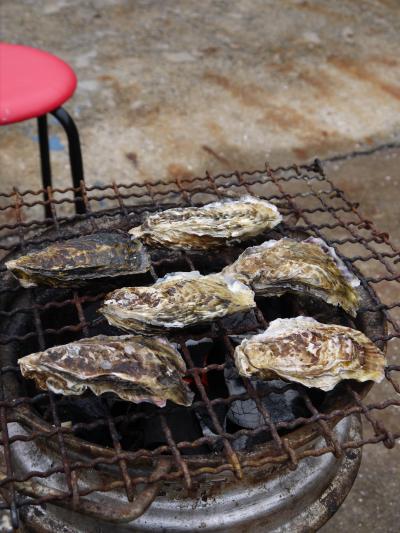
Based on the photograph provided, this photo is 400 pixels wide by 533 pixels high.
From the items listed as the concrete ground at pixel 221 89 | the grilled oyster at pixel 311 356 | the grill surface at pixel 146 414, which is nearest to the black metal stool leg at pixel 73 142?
the grill surface at pixel 146 414

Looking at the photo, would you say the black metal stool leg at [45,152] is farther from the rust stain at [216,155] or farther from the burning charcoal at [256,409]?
the burning charcoal at [256,409]

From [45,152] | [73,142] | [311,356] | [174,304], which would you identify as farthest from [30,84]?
[311,356]

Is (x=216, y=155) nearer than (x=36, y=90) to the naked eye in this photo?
No

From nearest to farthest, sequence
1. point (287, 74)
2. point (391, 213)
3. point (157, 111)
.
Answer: point (391, 213) < point (157, 111) < point (287, 74)

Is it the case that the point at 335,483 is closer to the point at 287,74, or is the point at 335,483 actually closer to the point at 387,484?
the point at 387,484

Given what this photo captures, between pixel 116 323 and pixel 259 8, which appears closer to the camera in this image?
pixel 116 323

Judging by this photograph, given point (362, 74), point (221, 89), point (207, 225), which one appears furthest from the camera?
point (362, 74)

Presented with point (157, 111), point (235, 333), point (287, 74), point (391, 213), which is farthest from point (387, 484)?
point (287, 74)

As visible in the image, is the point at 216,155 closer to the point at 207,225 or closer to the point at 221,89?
the point at 221,89
